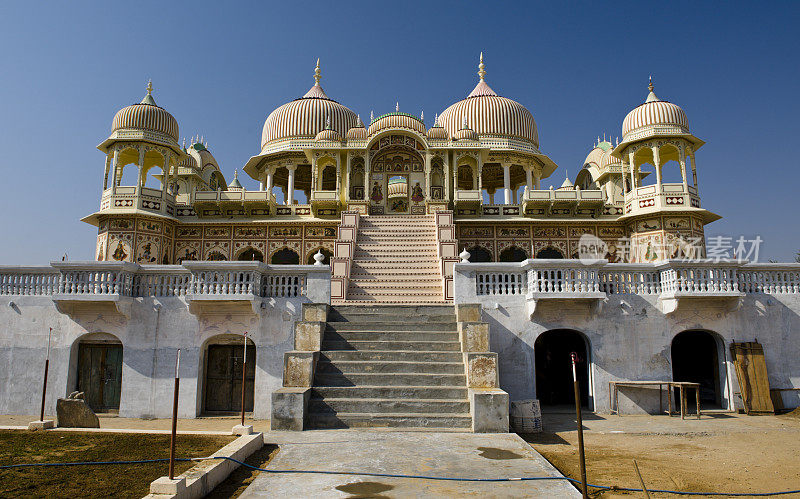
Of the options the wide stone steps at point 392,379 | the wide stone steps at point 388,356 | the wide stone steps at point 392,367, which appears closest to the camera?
the wide stone steps at point 392,379

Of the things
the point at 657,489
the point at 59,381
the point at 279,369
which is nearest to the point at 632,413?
the point at 657,489

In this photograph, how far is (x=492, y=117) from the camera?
32.8m

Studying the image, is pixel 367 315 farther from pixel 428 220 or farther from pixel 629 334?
pixel 428 220

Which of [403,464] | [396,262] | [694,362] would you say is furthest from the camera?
[396,262]

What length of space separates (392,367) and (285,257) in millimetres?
17748

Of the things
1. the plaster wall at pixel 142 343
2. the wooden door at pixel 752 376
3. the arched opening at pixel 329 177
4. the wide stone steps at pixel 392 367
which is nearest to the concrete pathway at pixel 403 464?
the wide stone steps at pixel 392 367

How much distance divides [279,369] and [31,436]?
17.7 feet

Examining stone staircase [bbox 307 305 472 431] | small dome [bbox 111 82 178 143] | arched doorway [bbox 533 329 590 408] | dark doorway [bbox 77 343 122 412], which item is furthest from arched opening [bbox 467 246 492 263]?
dark doorway [bbox 77 343 122 412]

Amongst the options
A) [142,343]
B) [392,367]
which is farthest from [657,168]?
[142,343]

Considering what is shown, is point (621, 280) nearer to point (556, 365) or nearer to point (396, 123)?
point (556, 365)

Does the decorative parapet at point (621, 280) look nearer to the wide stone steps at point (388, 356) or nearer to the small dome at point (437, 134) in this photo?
the wide stone steps at point (388, 356)

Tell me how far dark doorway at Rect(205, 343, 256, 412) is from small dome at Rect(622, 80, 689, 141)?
2198cm

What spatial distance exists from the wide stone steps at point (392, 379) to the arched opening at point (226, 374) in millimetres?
3780

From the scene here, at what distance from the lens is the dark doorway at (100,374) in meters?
14.3
